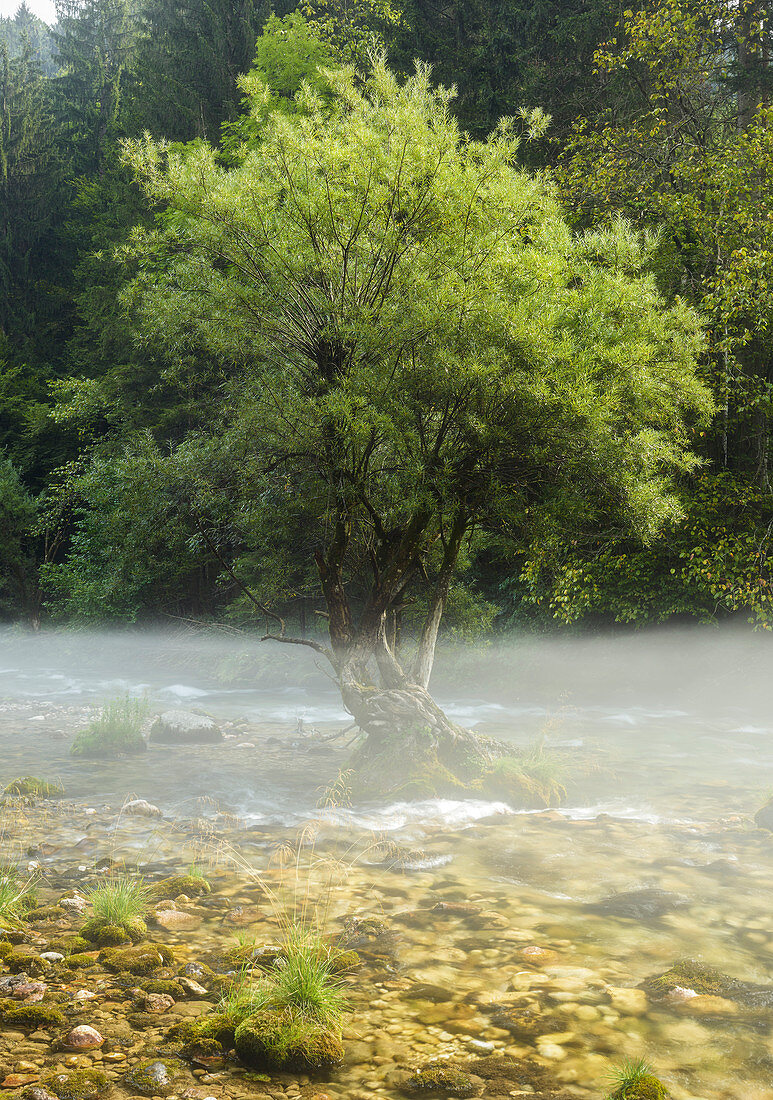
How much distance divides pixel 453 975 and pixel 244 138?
27.3m

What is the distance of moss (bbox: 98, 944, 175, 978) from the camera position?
5793 millimetres

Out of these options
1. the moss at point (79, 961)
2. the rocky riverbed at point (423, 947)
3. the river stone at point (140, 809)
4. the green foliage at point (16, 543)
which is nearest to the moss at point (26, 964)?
the rocky riverbed at point (423, 947)

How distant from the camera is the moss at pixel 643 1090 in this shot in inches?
175

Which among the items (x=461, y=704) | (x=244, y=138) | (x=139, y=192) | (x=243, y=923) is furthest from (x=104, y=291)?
(x=243, y=923)

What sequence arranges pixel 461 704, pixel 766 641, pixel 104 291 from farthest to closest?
pixel 104 291, pixel 461 704, pixel 766 641

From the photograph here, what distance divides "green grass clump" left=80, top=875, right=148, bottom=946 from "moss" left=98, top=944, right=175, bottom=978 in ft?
0.57

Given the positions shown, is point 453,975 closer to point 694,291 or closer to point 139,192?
point 694,291

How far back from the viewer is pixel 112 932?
6242mm

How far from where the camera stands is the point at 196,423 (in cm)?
2795

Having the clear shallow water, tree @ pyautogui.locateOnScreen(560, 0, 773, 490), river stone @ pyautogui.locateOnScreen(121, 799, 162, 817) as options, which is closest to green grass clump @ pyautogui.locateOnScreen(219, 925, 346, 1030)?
the clear shallow water

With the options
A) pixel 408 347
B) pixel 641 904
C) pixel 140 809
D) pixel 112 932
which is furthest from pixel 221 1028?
pixel 408 347

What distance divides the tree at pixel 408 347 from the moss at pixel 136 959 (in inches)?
234

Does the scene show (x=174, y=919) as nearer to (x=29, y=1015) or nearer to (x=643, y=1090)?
(x=29, y=1015)

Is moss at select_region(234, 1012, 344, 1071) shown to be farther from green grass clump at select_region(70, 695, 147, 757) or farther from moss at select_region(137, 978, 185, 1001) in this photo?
green grass clump at select_region(70, 695, 147, 757)
